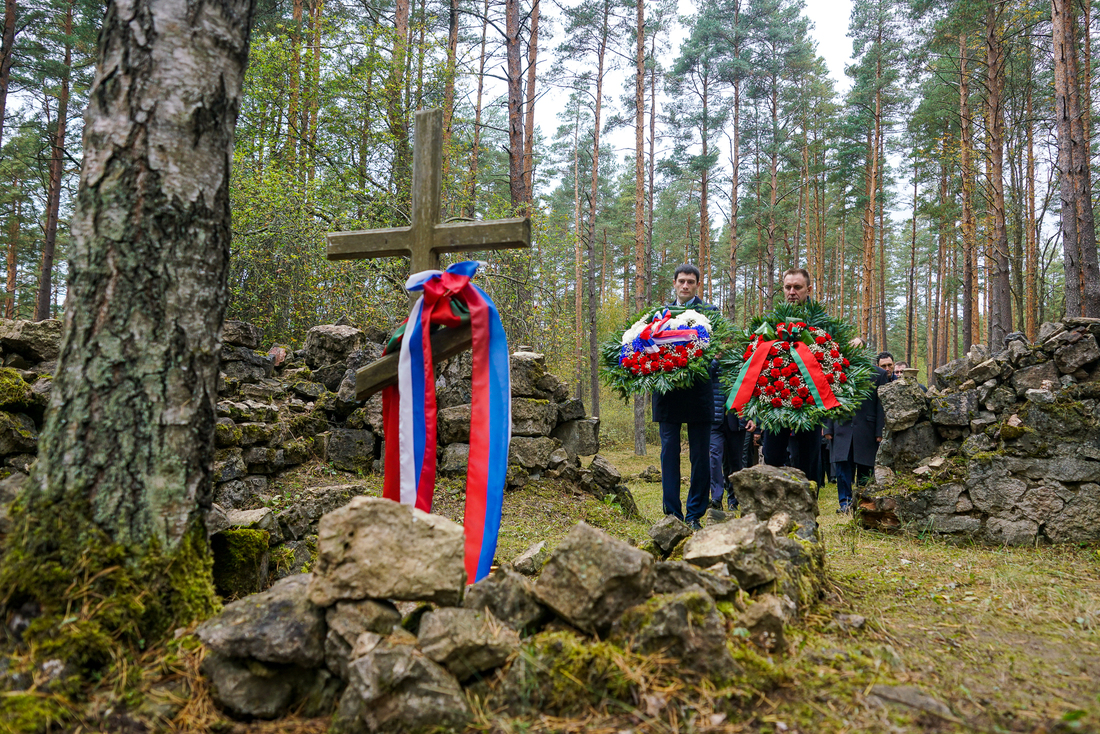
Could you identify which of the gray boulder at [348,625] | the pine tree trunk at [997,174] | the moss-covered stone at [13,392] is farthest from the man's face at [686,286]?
the pine tree trunk at [997,174]

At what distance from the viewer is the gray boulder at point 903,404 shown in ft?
16.3

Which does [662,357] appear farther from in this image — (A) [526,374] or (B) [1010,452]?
(A) [526,374]

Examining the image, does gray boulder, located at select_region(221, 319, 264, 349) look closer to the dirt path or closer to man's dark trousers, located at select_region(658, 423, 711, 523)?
man's dark trousers, located at select_region(658, 423, 711, 523)

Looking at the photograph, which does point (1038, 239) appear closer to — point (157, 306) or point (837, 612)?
A: point (837, 612)

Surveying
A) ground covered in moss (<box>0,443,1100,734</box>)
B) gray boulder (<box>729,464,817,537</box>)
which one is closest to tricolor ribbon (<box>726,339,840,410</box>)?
gray boulder (<box>729,464,817,537</box>)

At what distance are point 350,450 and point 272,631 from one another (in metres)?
4.28

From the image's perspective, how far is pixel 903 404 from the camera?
5016 mm

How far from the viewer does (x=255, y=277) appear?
895 cm

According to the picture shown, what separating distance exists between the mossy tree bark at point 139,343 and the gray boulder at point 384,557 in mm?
545

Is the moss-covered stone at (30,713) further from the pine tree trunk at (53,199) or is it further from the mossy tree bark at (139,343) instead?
the pine tree trunk at (53,199)

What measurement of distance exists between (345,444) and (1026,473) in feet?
18.4

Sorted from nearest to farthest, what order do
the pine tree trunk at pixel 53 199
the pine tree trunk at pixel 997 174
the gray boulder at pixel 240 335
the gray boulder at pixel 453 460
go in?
1. the gray boulder at pixel 240 335
2. the gray boulder at pixel 453 460
3. the pine tree trunk at pixel 997 174
4. the pine tree trunk at pixel 53 199

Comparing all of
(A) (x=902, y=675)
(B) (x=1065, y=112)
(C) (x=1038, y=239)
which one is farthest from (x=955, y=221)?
(A) (x=902, y=675)

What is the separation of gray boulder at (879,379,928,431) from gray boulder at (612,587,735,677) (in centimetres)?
409
